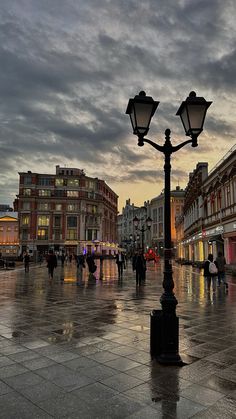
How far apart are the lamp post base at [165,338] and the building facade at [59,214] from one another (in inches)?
3052

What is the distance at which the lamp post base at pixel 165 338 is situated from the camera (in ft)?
16.5

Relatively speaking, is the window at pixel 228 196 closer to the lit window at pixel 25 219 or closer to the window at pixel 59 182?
the window at pixel 59 182

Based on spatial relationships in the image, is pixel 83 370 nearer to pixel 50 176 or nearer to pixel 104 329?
pixel 104 329

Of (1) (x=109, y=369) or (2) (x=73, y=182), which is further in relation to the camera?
(2) (x=73, y=182)

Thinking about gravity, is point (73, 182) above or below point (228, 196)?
above

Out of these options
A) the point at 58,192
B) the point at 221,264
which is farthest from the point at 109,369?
the point at 58,192

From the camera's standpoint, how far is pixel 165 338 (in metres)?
5.20

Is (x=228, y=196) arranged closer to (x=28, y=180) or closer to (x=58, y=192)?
(x=58, y=192)

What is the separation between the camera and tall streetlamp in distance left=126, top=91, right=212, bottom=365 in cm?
518

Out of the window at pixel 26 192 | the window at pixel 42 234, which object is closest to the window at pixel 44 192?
the window at pixel 26 192

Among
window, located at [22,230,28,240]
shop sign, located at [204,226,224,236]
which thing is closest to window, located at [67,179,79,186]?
window, located at [22,230,28,240]

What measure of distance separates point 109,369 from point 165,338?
1038mm

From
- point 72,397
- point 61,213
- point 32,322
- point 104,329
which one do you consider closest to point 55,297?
point 32,322

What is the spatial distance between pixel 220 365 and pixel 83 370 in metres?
2.08
